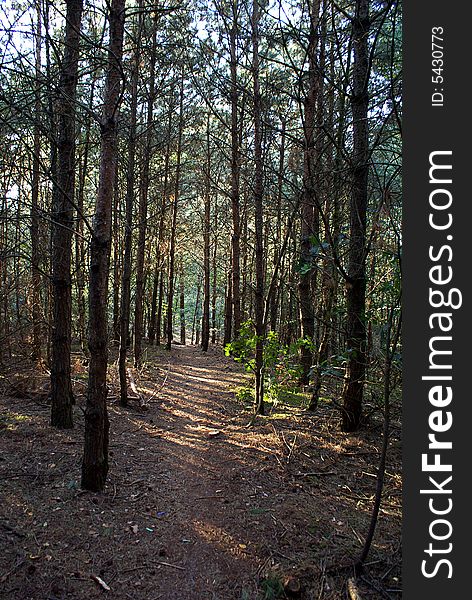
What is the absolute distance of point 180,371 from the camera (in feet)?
37.9

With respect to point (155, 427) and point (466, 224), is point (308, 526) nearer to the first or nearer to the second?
point (466, 224)

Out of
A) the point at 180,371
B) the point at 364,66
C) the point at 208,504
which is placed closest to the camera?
the point at 208,504

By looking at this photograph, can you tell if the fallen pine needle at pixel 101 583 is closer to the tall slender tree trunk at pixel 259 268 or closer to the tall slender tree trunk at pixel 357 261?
the tall slender tree trunk at pixel 357 261

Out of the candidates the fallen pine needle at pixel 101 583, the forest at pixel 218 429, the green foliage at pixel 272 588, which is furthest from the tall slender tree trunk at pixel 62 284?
the green foliage at pixel 272 588

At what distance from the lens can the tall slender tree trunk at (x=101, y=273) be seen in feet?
11.9

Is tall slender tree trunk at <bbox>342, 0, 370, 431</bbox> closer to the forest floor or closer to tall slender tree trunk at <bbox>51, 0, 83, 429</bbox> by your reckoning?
the forest floor

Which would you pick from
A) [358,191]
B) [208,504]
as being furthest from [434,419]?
[358,191]

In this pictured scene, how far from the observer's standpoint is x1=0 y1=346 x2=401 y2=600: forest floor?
2.68m

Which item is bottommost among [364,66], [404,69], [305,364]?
[305,364]

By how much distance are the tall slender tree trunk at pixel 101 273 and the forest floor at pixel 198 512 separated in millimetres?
420

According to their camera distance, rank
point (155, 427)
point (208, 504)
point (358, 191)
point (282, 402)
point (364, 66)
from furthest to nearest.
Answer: point (282, 402), point (155, 427), point (358, 191), point (364, 66), point (208, 504)

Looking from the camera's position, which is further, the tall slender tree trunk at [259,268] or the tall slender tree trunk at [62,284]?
the tall slender tree trunk at [259,268]

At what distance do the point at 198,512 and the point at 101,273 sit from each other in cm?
258

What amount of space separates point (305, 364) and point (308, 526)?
413 cm
